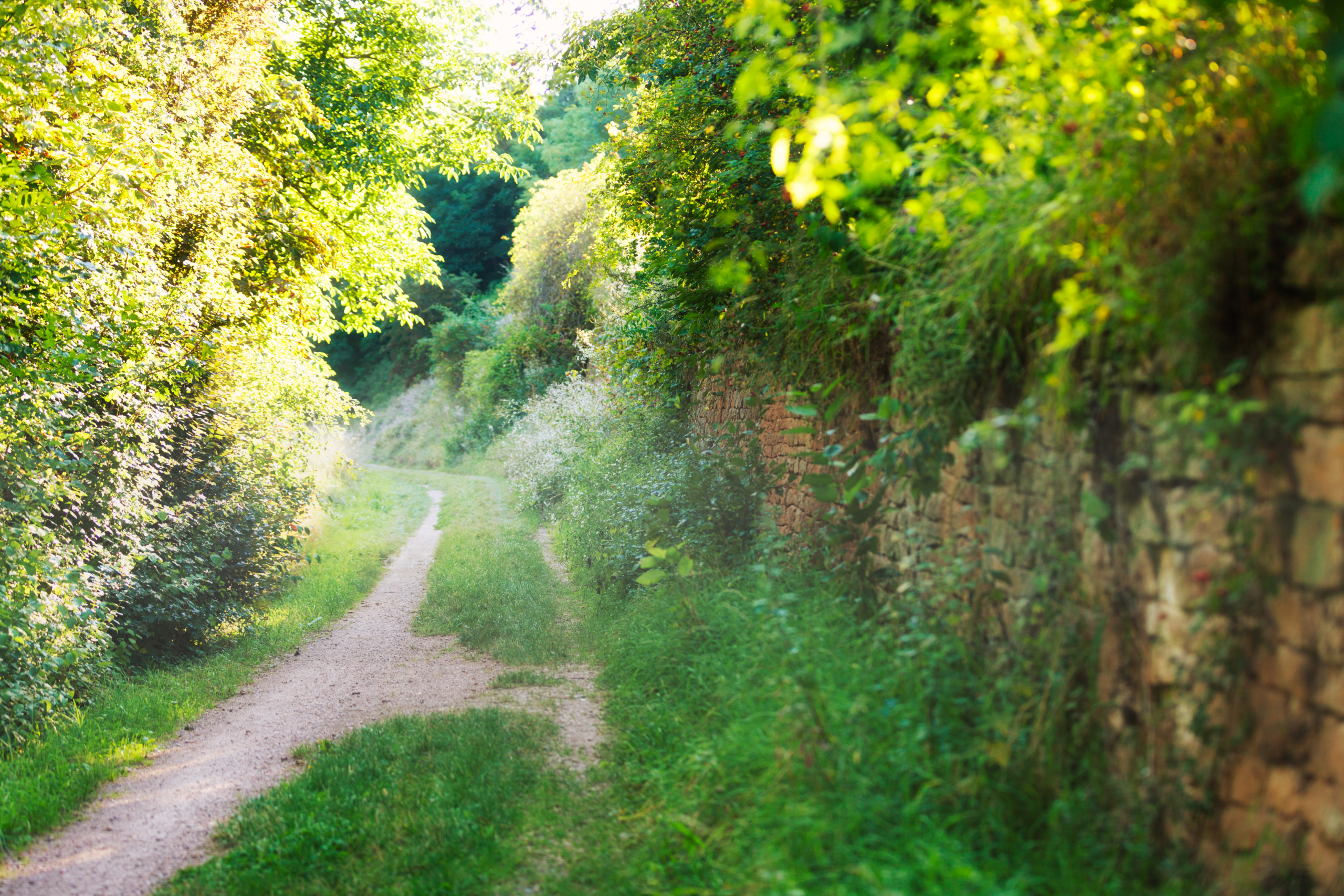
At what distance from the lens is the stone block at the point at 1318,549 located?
228 centimetres

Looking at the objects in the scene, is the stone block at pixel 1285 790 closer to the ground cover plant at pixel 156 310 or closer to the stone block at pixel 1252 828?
the stone block at pixel 1252 828

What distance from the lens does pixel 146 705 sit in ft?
21.2

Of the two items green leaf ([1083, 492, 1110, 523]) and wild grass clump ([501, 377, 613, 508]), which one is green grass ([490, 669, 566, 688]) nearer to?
green leaf ([1083, 492, 1110, 523])

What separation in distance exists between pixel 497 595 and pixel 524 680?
9.17 feet

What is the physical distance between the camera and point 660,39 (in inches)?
355

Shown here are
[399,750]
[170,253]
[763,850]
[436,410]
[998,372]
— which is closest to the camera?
[763,850]

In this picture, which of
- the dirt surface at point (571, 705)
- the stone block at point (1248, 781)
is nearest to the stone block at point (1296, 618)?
the stone block at point (1248, 781)

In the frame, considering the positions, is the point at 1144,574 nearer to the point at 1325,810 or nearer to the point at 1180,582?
the point at 1180,582

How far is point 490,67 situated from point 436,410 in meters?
17.9

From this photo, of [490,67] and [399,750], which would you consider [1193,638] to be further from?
[490,67]

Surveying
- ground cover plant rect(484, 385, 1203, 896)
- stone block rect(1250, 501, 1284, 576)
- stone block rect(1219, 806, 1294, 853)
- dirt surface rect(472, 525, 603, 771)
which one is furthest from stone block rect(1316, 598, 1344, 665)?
dirt surface rect(472, 525, 603, 771)

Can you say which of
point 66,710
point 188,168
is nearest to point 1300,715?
point 66,710

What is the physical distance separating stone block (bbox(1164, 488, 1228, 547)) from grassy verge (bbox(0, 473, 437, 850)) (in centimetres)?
577

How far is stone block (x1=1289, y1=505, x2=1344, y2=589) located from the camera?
2283 millimetres
